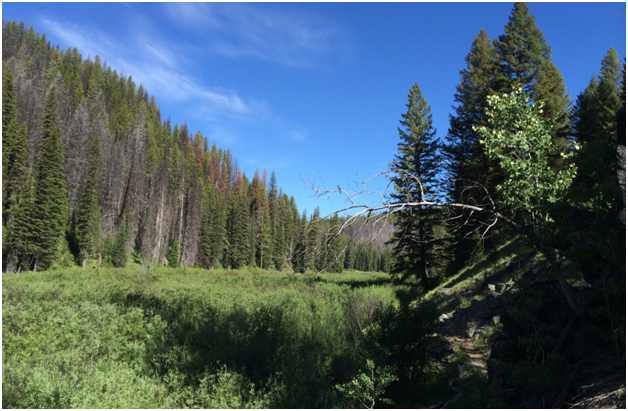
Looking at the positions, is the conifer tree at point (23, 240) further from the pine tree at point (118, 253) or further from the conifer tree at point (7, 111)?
the pine tree at point (118, 253)

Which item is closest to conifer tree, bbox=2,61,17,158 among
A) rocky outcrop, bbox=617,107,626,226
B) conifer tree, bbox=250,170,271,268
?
conifer tree, bbox=250,170,271,268

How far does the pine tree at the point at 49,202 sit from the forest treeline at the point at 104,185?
0.36ft

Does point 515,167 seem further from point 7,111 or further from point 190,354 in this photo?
point 7,111

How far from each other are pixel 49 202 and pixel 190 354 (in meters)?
36.1

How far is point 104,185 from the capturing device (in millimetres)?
54625

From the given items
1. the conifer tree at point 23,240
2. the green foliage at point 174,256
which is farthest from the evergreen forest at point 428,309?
the green foliage at point 174,256

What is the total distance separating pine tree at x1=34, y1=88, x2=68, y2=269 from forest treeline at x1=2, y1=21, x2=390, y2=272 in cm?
11

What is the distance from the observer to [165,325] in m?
9.86

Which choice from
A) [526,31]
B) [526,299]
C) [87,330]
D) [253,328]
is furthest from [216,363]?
[526,31]

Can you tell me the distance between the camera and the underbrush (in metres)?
6.22

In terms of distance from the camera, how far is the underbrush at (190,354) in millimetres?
6223

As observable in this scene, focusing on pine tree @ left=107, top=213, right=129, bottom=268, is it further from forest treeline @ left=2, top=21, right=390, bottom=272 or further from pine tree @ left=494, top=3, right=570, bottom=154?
pine tree @ left=494, top=3, right=570, bottom=154

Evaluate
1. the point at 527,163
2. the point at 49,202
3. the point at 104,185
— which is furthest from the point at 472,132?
the point at 104,185

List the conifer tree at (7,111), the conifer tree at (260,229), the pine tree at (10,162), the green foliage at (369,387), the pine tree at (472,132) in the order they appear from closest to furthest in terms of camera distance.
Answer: the green foliage at (369,387) → the pine tree at (472,132) → the conifer tree at (7,111) → the pine tree at (10,162) → the conifer tree at (260,229)
